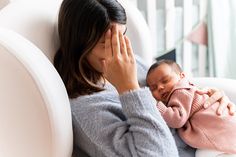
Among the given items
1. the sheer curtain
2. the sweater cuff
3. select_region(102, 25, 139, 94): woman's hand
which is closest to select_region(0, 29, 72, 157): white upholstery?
select_region(102, 25, 139, 94): woman's hand

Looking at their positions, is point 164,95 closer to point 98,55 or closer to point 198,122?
point 198,122

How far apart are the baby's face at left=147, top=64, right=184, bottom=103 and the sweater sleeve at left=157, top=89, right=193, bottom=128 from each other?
0.05 m

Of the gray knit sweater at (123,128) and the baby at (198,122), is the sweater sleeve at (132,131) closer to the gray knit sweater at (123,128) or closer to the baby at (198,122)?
the gray knit sweater at (123,128)

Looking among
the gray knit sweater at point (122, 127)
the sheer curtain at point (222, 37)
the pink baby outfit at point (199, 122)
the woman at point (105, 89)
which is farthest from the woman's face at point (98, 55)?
the sheer curtain at point (222, 37)

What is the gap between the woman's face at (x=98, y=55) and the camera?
1071mm

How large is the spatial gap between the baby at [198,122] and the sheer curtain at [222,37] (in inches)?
35.7

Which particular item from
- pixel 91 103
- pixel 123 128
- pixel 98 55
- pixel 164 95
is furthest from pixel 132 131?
pixel 164 95

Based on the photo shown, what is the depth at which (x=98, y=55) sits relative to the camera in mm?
1098

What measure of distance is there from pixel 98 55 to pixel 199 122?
355 millimetres

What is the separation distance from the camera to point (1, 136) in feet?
3.09

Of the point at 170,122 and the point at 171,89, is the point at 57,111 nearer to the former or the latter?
the point at 170,122

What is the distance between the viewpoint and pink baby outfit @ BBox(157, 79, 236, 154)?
1146 mm

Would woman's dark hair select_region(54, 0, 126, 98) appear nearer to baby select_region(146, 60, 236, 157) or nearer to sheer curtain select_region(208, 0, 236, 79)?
baby select_region(146, 60, 236, 157)

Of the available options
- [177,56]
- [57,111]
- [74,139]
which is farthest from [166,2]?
[57,111]
